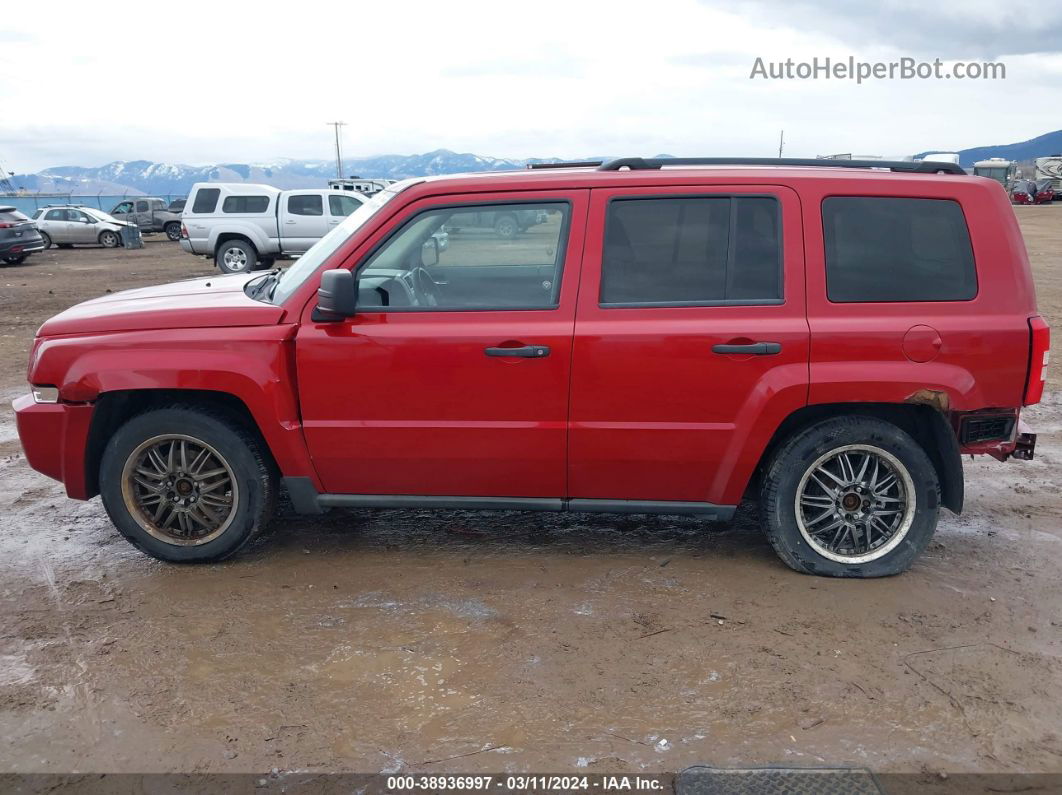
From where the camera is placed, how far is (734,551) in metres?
4.47

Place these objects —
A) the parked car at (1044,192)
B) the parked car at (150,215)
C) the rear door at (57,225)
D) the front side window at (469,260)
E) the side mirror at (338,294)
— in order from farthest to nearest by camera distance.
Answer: the parked car at (1044,192) → the parked car at (150,215) → the rear door at (57,225) → the front side window at (469,260) → the side mirror at (338,294)

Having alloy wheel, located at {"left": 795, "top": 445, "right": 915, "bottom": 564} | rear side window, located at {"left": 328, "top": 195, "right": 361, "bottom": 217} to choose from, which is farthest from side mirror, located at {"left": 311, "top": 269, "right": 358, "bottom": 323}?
rear side window, located at {"left": 328, "top": 195, "right": 361, "bottom": 217}

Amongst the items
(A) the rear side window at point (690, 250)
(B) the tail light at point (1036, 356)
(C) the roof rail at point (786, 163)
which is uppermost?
(C) the roof rail at point (786, 163)

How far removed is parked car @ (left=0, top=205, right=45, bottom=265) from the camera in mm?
21109

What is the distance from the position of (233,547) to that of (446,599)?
117 centimetres

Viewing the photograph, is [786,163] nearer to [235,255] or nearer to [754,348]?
[754,348]

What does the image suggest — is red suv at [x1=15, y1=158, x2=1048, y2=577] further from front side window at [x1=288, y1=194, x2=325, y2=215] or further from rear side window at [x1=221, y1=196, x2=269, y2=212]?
rear side window at [x1=221, y1=196, x2=269, y2=212]

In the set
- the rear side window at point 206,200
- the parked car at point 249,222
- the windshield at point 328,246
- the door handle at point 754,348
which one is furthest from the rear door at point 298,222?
the door handle at point 754,348

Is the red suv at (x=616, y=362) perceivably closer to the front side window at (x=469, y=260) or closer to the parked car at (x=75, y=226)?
the front side window at (x=469, y=260)

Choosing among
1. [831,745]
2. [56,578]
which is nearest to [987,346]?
[831,745]

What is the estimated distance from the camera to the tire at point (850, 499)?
4.01 m

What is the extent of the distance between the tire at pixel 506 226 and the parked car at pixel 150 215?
33121 millimetres

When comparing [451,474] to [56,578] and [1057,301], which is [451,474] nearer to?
[56,578]

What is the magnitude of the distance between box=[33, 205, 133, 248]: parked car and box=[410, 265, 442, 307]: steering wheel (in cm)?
2826
